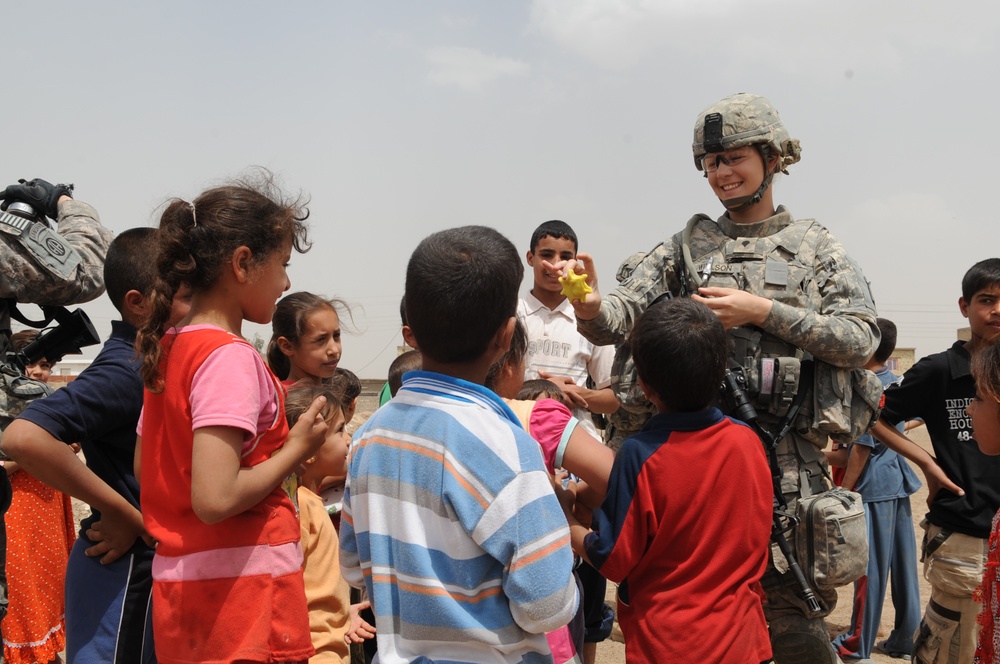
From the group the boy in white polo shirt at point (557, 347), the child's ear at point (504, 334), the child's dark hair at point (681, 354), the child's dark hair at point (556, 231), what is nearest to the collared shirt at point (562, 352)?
the boy in white polo shirt at point (557, 347)

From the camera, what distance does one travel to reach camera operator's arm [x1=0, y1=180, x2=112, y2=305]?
11.5ft

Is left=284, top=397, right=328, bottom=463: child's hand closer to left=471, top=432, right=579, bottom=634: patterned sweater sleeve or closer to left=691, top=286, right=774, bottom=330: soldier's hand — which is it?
left=471, top=432, right=579, bottom=634: patterned sweater sleeve

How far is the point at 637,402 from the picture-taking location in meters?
3.57

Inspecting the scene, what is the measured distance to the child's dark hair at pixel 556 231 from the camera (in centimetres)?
543

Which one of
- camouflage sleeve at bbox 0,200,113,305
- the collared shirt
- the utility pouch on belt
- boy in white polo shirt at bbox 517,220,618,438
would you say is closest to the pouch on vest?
the utility pouch on belt

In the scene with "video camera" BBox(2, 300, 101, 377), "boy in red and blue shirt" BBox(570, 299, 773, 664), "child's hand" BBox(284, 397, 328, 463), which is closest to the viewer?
"child's hand" BBox(284, 397, 328, 463)

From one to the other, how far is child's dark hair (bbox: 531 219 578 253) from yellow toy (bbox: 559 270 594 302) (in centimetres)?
235

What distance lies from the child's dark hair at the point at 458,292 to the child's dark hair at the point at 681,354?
705mm

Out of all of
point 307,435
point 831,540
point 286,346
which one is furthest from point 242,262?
point 831,540

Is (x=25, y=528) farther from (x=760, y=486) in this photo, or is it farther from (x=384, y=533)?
(x=760, y=486)

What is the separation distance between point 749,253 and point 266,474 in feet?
7.37

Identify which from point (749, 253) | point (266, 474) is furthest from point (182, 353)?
point (749, 253)

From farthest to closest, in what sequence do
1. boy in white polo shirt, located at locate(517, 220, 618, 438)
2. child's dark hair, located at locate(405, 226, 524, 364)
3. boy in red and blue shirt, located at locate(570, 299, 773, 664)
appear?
boy in white polo shirt, located at locate(517, 220, 618, 438), boy in red and blue shirt, located at locate(570, 299, 773, 664), child's dark hair, located at locate(405, 226, 524, 364)

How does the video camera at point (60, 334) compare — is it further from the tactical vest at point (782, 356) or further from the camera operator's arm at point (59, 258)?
the tactical vest at point (782, 356)
